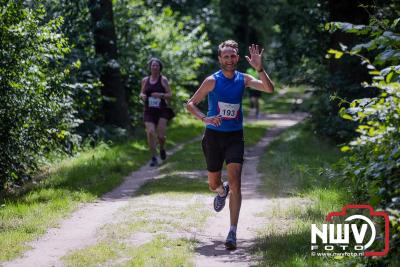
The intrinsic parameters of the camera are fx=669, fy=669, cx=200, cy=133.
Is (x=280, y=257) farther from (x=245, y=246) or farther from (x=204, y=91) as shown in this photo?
(x=204, y=91)

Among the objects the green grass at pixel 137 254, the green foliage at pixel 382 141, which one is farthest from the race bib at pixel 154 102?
the green foliage at pixel 382 141

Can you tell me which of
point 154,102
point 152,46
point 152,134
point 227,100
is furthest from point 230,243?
point 152,46

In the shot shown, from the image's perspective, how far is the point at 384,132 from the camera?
5.17 meters

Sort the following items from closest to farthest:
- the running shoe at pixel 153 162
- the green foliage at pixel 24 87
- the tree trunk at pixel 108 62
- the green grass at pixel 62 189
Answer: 1. the green grass at pixel 62 189
2. the green foliage at pixel 24 87
3. the running shoe at pixel 153 162
4. the tree trunk at pixel 108 62

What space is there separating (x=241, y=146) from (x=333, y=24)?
2382mm

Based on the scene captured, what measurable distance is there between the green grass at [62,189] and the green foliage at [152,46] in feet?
11.0

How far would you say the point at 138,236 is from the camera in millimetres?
7898

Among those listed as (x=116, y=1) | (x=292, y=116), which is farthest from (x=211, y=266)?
(x=292, y=116)

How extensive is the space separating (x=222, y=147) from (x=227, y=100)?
0.58 metres

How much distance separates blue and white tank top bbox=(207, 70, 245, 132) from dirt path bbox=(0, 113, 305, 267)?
4.44 ft

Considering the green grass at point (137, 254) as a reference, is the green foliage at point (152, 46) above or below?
above

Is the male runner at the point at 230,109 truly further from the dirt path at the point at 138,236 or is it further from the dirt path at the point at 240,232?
the dirt path at the point at 138,236

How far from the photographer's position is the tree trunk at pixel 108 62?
1754cm

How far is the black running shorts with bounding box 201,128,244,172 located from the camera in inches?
305
